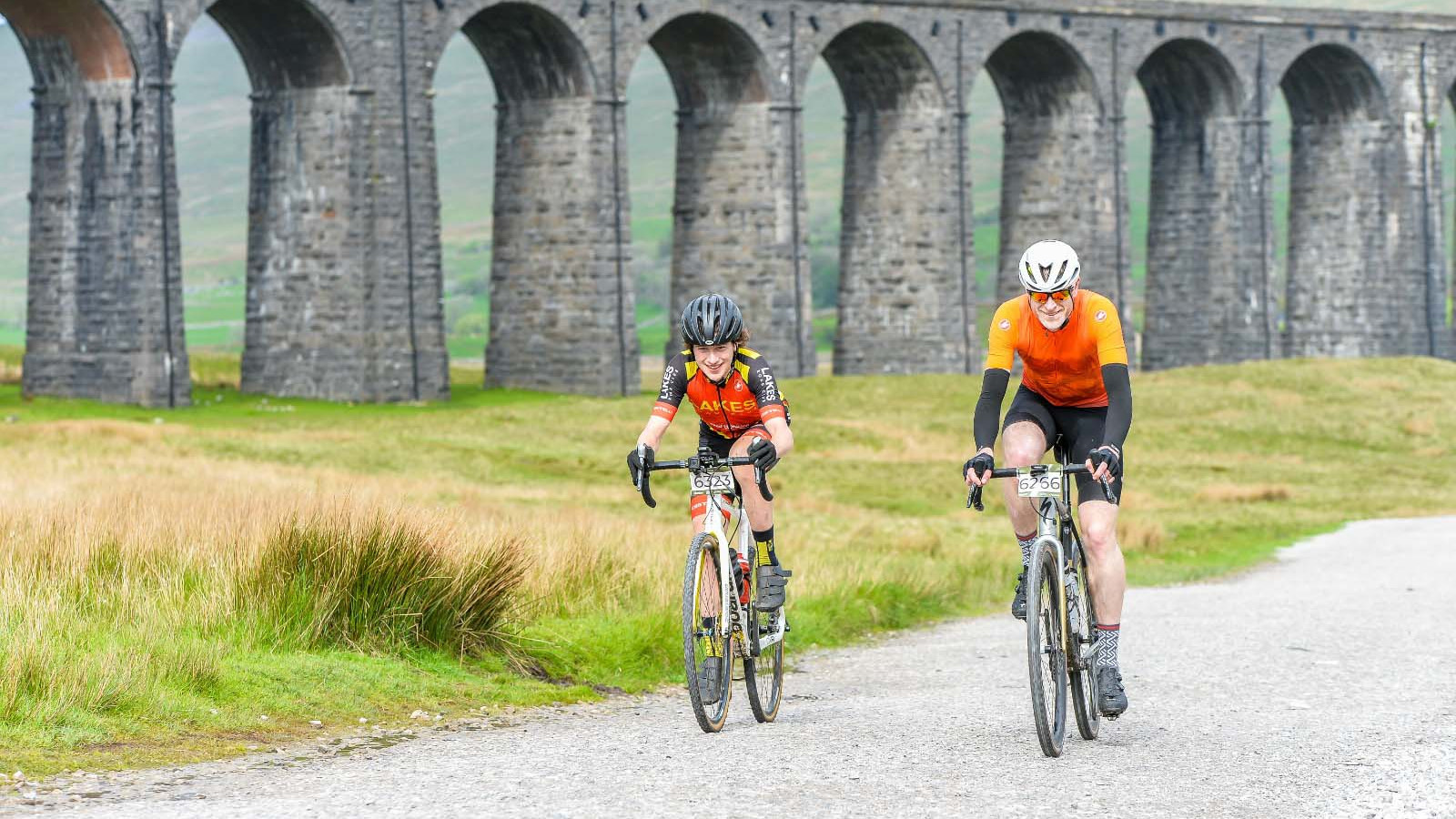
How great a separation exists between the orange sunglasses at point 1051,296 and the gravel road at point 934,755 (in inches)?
83.4

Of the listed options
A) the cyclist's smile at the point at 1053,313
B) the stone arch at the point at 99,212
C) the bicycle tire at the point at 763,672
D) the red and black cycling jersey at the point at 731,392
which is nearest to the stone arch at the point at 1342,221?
the stone arch at the point at 99,212

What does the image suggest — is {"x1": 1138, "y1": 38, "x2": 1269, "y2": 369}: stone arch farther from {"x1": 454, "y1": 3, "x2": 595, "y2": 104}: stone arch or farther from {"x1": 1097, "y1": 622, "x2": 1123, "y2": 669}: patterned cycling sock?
{"x1": 1097, "y1": 622, "x2": 1123, "y2": 669}: patterned cycling sock

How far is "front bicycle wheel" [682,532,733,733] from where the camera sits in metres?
10.9

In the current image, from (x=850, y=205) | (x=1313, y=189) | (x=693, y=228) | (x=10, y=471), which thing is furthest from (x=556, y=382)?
(x=1313, y=189)

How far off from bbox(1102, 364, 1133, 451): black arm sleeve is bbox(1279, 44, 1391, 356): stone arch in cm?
5740

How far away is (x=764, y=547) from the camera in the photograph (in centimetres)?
1195

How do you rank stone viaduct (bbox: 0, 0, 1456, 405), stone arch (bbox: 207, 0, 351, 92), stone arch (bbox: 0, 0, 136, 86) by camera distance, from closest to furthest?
stone arch (bbox: 0, 0, 136, 86) → stone viaduct (bbox: 0, 0, 1456, 405) → stone arch (bbox: 207, 0, 351, 92)

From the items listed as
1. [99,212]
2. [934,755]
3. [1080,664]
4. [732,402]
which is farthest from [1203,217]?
[934,755]

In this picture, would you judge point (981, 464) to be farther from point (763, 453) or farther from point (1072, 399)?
point (763, 453)

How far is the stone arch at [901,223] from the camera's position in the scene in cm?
5497

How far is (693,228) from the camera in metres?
52.0

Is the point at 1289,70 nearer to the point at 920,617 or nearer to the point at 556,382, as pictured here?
the point at 556,382

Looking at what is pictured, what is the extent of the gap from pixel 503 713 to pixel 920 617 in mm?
6308

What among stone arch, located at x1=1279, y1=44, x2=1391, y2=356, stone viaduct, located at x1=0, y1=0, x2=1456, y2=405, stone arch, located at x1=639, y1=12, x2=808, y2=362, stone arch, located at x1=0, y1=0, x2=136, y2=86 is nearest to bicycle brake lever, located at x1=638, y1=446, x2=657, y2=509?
stone viaduct, located at x1=0, y1=0, x2=1456, y2=405
